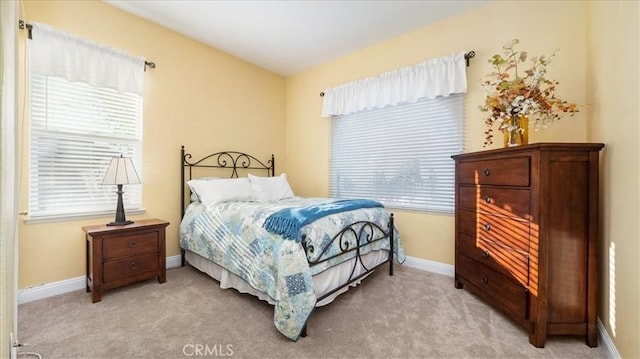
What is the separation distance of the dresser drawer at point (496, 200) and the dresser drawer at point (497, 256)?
0.25m

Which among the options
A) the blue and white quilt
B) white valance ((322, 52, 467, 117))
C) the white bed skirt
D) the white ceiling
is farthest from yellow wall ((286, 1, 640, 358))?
the blue and white quilt

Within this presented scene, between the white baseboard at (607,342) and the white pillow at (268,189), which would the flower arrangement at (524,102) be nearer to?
the white baseboard at (607,342)

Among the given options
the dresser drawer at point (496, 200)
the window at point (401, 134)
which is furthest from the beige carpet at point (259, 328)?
the window at point (401, 134)

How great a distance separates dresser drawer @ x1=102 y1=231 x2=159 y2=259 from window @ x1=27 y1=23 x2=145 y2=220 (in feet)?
1.61

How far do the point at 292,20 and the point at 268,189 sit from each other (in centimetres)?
185

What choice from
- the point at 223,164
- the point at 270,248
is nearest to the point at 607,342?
A: the point at 270,248

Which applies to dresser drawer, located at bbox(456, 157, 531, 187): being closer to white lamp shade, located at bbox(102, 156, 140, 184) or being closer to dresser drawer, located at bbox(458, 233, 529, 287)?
dresser drawer, located at bbox(458, 233, 529, 287)

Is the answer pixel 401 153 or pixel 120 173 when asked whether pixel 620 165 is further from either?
pixel 120 173

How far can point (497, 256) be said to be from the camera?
1896 millimetres

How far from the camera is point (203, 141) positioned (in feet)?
10.7

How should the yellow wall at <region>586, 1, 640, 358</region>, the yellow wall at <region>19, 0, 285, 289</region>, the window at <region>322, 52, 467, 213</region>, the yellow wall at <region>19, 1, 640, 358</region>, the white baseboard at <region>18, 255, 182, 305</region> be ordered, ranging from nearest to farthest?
the yellow wall at <region>586, 1, 640, 358</region>, the yellow wall at <region>19, 1, 640, 358</region>, the white baseboard at <region>18, 255, 182, 305</region>, the yellow wall at <region>19, 0, 285, 289</region>, the window at <region>322, 52, 467, 213</region>

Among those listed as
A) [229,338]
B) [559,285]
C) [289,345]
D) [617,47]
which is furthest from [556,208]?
[229,338]

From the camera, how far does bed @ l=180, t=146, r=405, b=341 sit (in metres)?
1.68

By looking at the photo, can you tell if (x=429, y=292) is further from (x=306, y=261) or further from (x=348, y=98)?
(x=348, y=98)
